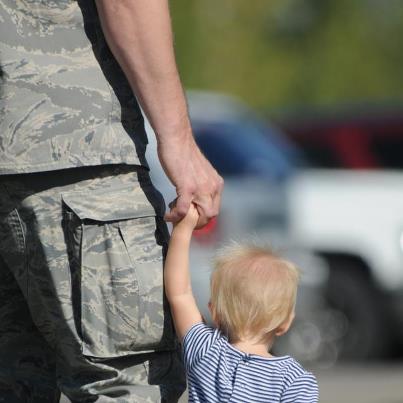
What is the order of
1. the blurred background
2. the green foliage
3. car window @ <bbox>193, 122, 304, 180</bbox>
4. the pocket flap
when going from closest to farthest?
1. the pocket flap
2. the blurred background
3. car window @ <bbox>193, 122, 304, 180</bbox>
4. the green foliage

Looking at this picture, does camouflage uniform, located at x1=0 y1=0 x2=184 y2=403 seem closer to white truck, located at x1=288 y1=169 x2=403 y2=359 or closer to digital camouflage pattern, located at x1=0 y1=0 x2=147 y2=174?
digital camouflage pattern, located at x1=0 y1=0 x2=147 y2=174

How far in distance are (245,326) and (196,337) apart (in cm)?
12

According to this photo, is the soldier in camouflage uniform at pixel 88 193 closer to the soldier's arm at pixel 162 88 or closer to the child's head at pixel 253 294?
the soldier's arm at pixel 162 88

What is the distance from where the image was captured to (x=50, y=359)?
3.47 m

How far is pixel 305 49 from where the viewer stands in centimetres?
2688

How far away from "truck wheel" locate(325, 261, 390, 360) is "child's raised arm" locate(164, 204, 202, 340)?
20.8ft

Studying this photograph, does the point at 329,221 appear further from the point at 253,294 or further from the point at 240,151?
the point at 253,294

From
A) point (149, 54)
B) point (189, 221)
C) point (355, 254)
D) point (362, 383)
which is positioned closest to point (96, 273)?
point (189, 221)

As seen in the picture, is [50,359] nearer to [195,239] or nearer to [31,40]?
[31,40]

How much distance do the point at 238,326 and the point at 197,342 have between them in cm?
11

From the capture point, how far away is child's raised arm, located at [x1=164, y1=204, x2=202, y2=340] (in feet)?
10.5

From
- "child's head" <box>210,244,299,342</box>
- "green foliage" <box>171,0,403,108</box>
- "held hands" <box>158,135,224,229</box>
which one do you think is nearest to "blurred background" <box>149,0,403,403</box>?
"child's head" <box>210,244,299,342</box>

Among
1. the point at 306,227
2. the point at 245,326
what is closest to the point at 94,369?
the point at 245,326

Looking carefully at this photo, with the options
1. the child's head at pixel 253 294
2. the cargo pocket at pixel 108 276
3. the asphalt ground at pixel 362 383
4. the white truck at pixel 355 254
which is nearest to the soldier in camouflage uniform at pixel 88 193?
the cargo pocket at pixel 108 276
